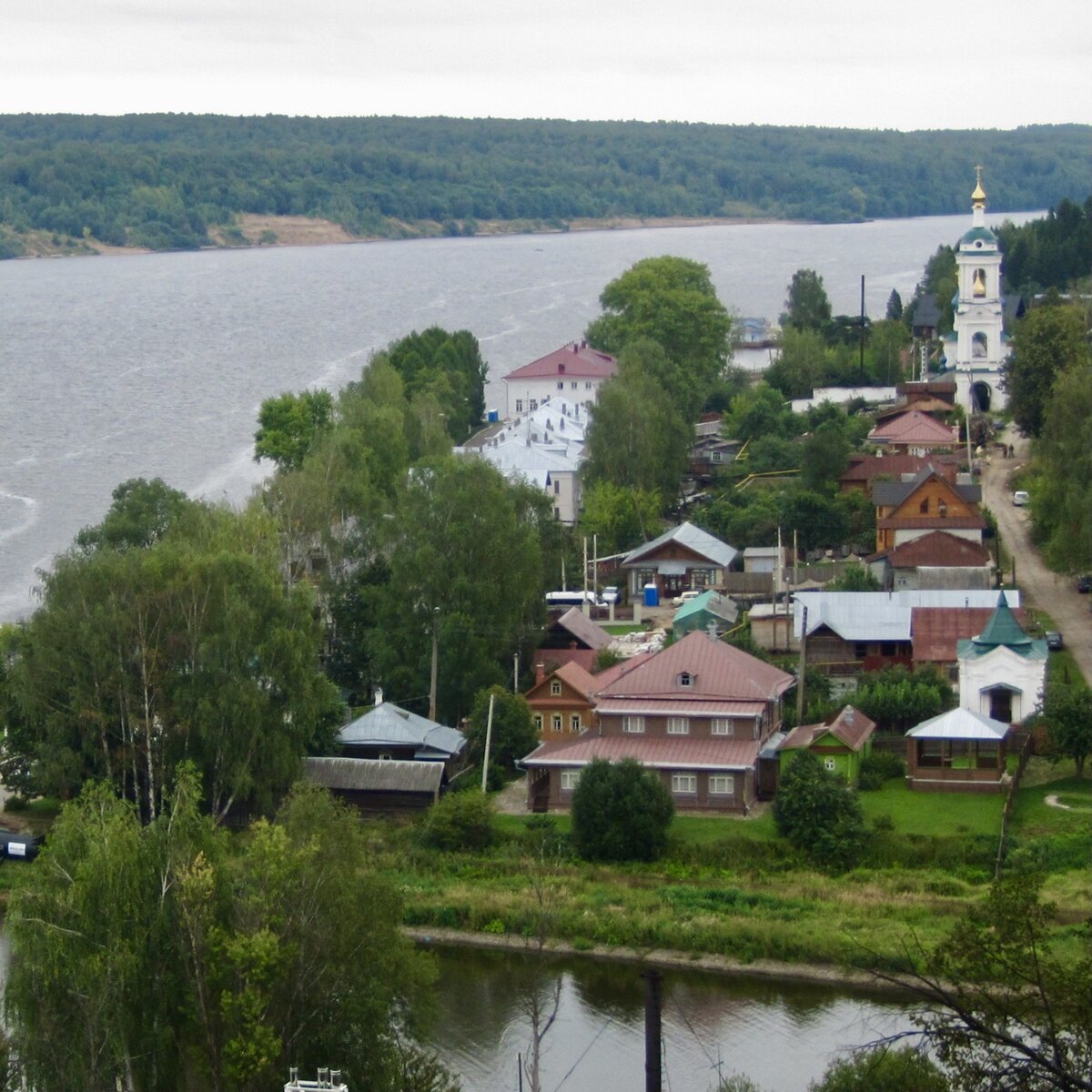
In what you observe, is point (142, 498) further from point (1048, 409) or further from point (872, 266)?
point (872, 266)

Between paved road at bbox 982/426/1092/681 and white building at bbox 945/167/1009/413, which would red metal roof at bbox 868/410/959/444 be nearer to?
paved road at bbox 982/426/1092/681

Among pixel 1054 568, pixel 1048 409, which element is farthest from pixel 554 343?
pixel 1054 568

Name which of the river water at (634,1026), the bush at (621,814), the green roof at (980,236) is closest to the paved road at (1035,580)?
the bush at (621,814)

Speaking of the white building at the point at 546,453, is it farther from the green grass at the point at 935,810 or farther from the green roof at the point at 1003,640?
the green grass at the point at 935,810

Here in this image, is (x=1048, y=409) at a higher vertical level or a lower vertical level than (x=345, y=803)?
higher

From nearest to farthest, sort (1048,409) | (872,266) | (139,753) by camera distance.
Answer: (139,753) → (1048,409) → (872,266)

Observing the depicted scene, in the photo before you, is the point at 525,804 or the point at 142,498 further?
the point at 142,498

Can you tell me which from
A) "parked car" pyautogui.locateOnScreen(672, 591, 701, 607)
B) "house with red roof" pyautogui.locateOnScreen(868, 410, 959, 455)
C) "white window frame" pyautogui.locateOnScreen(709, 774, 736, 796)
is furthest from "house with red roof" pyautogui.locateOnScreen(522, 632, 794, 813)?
"house with red roof" pyautogui.locateOnScreen(868, 410, 959, 455)
